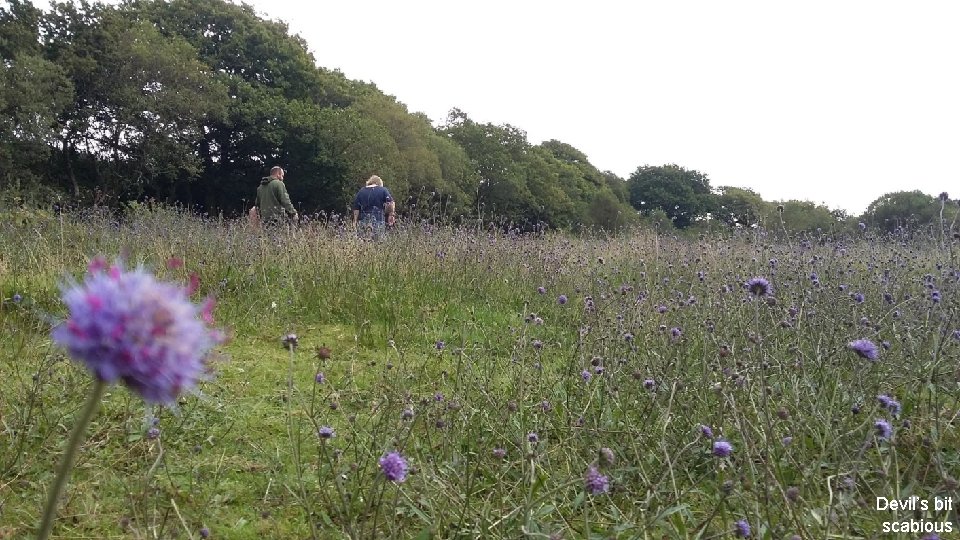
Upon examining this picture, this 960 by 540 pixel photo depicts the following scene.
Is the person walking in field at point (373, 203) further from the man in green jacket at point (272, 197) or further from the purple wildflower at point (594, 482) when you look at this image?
→ the purple wildflower at point (594, 482)

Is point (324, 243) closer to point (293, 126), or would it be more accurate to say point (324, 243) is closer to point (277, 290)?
point (277, 290)

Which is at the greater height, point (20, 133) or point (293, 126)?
point (293, 126)

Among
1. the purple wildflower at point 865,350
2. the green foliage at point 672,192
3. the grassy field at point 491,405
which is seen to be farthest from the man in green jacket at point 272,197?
the green foliage at point 672,192

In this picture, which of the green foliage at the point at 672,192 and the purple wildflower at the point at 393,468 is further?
the green foliage at the point at 672,192

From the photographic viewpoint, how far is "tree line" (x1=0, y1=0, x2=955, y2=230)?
16734 mm

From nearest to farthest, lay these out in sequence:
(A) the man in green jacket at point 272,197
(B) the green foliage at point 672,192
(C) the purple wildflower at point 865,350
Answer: (C) the purple wildflower at point 865,350
(A) the man in green jacket at point 272,197
(B) the green foliage at point 672,192

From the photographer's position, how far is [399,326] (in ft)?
14.3

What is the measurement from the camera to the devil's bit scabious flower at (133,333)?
0.56m

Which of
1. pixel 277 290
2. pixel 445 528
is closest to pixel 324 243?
pixel 277 290

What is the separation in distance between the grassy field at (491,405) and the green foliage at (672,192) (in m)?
51.7

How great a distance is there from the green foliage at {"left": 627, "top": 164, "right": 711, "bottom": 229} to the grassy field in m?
51.7

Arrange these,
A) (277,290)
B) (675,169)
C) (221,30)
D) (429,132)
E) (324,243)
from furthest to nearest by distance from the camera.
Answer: (675,169), (429,132), (221,30), (324,243), (277,290)

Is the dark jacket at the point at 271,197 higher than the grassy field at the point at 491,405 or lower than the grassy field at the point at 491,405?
higher

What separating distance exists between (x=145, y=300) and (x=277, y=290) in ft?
14.8
